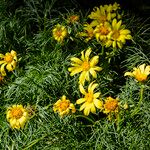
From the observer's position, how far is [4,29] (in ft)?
9.34

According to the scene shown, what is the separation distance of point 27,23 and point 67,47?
0.41m

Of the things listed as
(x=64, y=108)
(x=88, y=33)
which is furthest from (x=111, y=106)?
(x=88, y=33)

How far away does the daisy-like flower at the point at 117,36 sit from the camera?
7.76ft

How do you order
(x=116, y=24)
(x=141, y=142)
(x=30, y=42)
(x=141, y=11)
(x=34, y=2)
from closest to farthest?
(x=141, y=142)
(x=116, y=24)
(x=30, y=42)
(x=34, y=2)
(x=141, y=11)

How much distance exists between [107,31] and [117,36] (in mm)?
76

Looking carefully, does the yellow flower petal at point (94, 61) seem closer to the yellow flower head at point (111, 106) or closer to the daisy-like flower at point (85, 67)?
the daisy-like flower at point (85, 67)

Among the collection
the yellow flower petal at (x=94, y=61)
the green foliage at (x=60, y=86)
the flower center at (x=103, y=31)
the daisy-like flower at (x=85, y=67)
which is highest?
the flower center at (x=103, y=31)

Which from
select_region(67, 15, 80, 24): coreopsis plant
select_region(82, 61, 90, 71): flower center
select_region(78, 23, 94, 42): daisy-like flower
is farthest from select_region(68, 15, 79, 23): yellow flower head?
select_region(82, 61, 90, 71): flower center

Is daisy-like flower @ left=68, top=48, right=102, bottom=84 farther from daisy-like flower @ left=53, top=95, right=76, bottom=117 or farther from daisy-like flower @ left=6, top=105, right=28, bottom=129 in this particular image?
daisy-like flower @ left=6, top=105, right=28, bottom=129

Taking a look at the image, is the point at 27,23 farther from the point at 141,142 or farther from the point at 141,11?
the point at 141,142

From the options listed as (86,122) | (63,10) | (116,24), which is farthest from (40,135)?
(63,10)

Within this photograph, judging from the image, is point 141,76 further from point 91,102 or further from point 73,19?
point 73,19

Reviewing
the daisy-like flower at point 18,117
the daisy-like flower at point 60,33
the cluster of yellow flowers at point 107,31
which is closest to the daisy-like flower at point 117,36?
the cluster of yellow flowers at point 107,31

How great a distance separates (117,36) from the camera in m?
2.41
